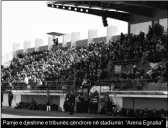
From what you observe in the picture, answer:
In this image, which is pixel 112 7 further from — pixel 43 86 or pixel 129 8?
pixel 43 86

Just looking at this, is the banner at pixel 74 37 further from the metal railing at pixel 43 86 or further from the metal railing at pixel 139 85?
the metal railing at pixel 139 85

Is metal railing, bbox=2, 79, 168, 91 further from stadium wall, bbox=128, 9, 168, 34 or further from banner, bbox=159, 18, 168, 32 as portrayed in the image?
stadium wall, bbox=128, 9, 168, 34

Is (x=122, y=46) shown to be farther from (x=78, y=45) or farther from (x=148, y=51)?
(x=78, y=45)

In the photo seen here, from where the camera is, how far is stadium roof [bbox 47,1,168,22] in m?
30.0

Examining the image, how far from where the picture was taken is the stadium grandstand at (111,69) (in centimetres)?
2566

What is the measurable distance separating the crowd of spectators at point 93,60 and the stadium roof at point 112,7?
2.03 metres

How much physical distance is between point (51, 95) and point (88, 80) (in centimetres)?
564

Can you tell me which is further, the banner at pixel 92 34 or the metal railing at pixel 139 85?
the banner at pixel 92 34

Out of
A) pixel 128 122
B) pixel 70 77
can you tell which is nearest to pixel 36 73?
pixel 70 77

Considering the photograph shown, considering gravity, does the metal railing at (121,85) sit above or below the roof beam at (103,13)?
below

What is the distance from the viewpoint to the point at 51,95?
3503 centimetres

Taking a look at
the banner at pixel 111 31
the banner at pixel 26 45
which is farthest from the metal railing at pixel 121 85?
the banner at pixel 26 45

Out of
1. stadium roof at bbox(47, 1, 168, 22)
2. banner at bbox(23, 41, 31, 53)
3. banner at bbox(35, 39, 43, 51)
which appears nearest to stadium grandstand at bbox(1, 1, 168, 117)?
stadium roof at bbox(47, 1, 168, 22)

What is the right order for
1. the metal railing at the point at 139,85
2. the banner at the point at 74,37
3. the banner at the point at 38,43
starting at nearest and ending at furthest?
the metal railing at the point at 139,85
the banner at the point at 74,37
the banner at the point at 38,43
